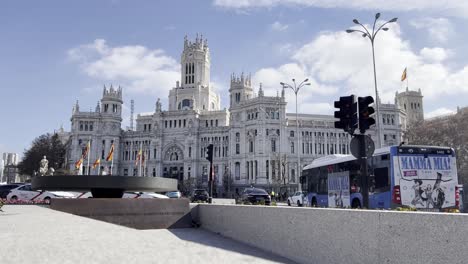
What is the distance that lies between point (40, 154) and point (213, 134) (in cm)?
3945

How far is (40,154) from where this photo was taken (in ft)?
287

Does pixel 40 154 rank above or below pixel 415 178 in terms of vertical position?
above

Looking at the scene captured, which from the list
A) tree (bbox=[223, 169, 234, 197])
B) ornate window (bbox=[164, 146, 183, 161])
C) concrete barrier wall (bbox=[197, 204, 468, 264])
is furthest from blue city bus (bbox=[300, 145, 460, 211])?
ornate window (bbox=[164, 146, 183, 161])

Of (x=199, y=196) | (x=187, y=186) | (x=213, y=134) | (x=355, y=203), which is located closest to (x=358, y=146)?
(x=355, y=203)

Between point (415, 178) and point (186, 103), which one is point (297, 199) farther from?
point (186, 103)

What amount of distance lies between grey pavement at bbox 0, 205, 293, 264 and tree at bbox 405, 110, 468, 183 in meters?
48.7

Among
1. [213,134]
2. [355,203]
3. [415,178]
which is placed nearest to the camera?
[415,178]

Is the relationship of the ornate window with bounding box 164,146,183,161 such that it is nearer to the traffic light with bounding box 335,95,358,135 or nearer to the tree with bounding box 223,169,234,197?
the tree with bounding box 223,169,234,197

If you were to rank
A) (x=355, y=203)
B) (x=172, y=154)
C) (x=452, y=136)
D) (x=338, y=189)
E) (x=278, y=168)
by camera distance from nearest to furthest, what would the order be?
(x=355, y=203)
(x=338, y=189)
(x=452, y=136)
(x=278, y=168)
(x=172, y=154)

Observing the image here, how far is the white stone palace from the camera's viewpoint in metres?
84.4

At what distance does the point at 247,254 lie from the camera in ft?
30.6

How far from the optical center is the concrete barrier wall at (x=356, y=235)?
550 centimetres

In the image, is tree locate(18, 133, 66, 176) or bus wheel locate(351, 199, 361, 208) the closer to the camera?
bus wheel locate(351, 199, 361, 208)

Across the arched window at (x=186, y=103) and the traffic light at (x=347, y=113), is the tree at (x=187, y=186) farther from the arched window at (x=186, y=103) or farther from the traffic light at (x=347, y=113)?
the traffic light at (x=347, y=113)
